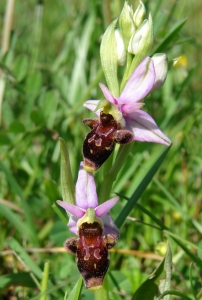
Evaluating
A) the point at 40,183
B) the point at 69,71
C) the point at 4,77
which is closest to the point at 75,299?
the point at 40,183

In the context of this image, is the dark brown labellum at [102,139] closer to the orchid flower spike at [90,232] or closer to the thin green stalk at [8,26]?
the orchid flower spike at [90,232]

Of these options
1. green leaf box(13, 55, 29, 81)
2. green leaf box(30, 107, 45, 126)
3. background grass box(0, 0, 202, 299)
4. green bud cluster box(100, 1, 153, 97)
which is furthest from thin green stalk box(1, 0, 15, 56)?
green bud cluster box(100, 1, 153, 97)

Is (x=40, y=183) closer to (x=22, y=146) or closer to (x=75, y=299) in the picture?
(x=22, y=146)

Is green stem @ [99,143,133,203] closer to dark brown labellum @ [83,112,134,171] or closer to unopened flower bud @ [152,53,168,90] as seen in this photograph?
dark brown labellum @ [83,112,134,171]

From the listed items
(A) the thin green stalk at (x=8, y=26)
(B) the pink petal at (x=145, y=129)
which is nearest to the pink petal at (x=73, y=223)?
(B) the pink petal at (x=145, y=129)

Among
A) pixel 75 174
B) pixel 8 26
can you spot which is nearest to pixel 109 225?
pixel 75 174

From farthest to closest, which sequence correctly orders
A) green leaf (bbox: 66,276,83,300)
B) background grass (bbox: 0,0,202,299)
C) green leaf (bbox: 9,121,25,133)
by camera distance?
green leaf (bbox: 9,121,25,133)
background grass (bbox: 0,0,202,299)
green leaf (bbox: 66,276,83,300)
